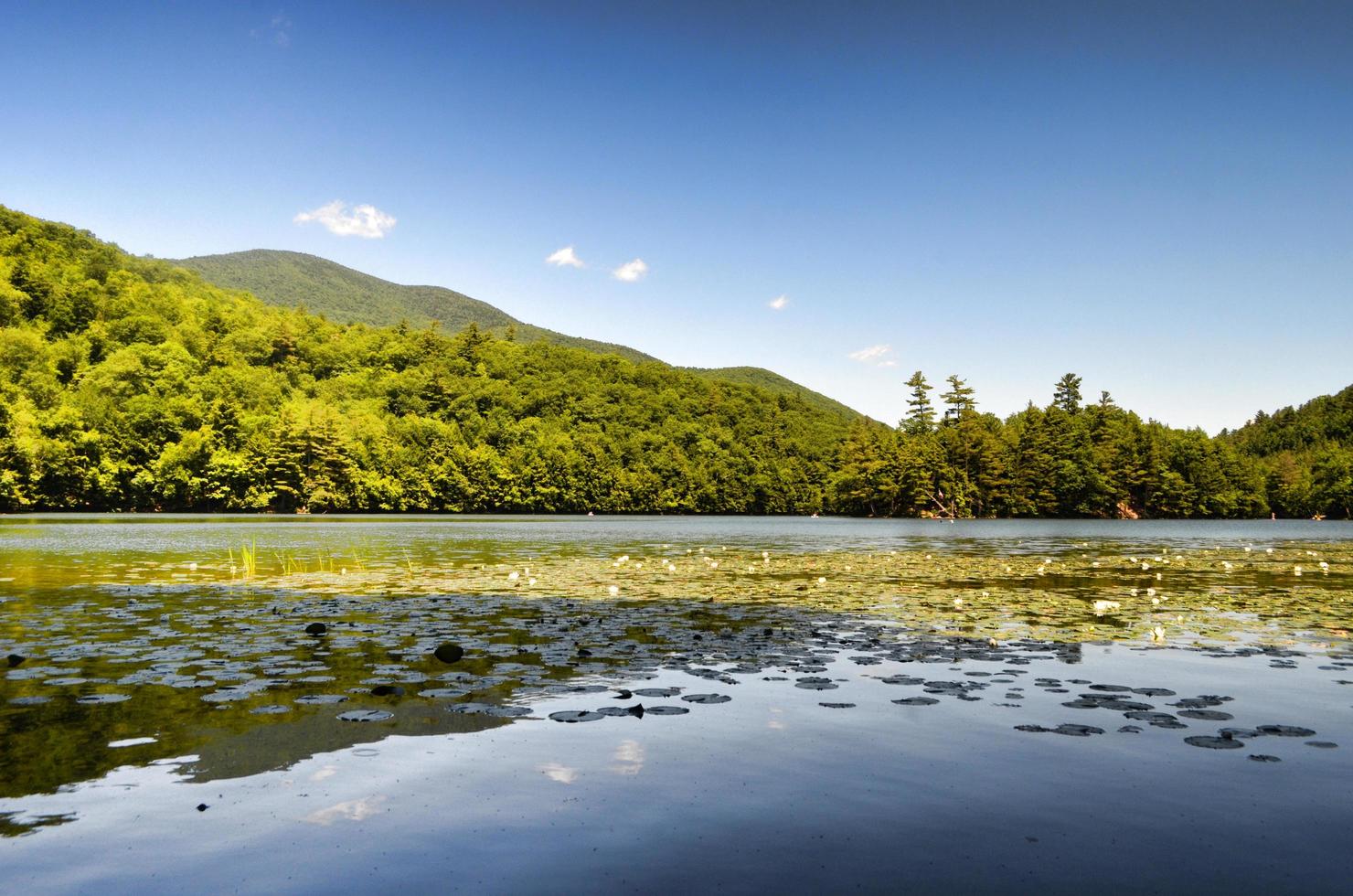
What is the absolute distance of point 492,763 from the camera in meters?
7.30

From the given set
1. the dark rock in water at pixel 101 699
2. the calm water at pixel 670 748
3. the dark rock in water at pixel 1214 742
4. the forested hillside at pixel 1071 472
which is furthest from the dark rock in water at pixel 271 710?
the forested hillside at pixel 1071 472

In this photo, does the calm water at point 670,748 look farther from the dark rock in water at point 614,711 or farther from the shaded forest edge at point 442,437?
the shaded forest edge at point 442,437

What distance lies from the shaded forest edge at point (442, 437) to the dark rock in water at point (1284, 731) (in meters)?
119

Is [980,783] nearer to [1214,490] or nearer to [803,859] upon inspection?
[803,859]

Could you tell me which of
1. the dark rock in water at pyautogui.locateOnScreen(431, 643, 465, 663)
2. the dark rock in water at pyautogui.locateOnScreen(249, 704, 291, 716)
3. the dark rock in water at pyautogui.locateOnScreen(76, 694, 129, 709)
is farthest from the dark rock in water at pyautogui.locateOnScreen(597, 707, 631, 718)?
the dark rock in water at pyautogui.locateOnScreen(76, 694, 129, 709)

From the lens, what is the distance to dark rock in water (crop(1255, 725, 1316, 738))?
8234 millimetres

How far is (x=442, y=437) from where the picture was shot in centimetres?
13912

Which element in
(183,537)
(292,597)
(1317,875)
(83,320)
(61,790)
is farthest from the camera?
(83,320)

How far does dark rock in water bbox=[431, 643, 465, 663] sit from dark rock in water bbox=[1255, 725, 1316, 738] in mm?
9753

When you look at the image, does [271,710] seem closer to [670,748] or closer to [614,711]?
[614,711]

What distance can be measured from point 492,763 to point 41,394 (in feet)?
431

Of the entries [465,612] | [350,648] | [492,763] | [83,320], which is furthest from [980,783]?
[83,320]

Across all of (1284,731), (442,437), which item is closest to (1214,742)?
(1284,731)

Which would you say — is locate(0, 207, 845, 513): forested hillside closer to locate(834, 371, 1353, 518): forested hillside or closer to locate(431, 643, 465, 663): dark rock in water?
locate(834, 371, 1353, 518): forested hillside
